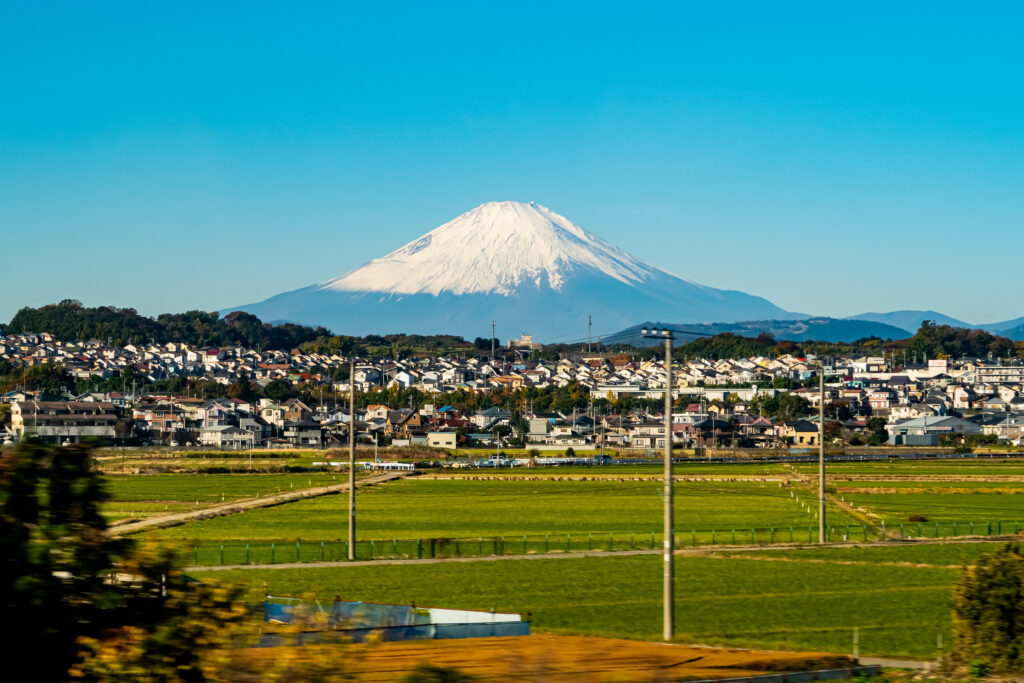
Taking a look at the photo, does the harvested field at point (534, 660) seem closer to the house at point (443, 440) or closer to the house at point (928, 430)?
the house at point (443, 440)

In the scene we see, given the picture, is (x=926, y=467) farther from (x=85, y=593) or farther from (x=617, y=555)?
(x=85, y=593)

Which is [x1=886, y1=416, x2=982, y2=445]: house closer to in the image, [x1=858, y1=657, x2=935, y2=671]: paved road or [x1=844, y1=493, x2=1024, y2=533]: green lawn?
[x1=844, y1=493, x2=1024, y2=533]: green lawn

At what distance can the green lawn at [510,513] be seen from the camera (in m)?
33.2

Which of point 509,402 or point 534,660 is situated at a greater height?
point 509,402

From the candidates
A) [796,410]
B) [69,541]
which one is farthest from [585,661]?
[796,410]

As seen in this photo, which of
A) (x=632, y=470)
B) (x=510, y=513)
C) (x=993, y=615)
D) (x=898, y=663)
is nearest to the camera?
(x=993, y=615)

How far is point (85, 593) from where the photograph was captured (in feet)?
28.1

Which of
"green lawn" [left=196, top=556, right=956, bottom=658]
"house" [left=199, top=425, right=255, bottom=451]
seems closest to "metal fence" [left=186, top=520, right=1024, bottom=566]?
"green lawn" [left=196, top=556, right=956, bottom=658]

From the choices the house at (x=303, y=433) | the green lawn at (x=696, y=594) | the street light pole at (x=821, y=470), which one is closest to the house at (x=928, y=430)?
the house at (x=303, y=433)

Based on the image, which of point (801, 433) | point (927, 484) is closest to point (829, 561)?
point (927, 484)

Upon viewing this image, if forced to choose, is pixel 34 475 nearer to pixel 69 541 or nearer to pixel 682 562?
pixel 69 541

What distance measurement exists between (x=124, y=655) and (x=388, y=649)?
12.3 ft

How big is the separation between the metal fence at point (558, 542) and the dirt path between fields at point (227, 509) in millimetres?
3339

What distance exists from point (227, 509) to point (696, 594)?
→ 2109 cm
